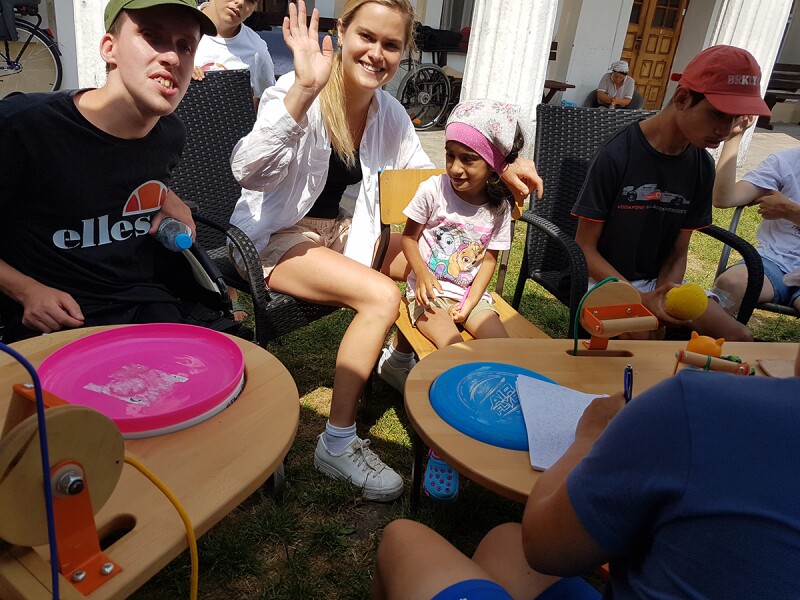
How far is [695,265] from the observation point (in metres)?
5.14

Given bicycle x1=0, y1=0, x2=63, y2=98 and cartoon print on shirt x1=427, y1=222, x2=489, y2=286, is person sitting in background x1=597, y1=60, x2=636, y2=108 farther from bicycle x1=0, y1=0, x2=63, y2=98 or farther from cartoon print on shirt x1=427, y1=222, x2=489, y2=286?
cartoon print on shirt x1=427, y1=222, x2=489, y2=286

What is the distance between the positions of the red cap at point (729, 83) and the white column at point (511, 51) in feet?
9.57

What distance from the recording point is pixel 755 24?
6.94 m

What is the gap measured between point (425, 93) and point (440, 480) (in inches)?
309

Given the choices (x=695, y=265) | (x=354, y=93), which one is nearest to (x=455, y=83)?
(x=695, y=265)

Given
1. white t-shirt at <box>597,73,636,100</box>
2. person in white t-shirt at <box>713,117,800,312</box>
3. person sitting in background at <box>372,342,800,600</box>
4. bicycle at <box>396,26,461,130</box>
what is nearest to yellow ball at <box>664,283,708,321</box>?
person sitting in background at <box>372,342,800,600</box>

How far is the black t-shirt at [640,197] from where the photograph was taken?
253cm

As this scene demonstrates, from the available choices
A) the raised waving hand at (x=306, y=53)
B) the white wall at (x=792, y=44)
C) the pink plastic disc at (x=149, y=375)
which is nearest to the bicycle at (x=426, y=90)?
the raised waving hand at (x=306, y=53)

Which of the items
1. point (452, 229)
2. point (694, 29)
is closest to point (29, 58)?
point (452, 229)

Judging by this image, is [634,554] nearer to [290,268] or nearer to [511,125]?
[290,268]

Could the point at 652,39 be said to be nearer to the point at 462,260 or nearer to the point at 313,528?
the point at 462,260

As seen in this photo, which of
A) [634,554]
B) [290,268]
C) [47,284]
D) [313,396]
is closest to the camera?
[634,554]

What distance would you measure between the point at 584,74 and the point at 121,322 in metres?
11.0

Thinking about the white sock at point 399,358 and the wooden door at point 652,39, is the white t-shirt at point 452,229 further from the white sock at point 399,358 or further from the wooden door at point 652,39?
the wooden door at point 652,39
